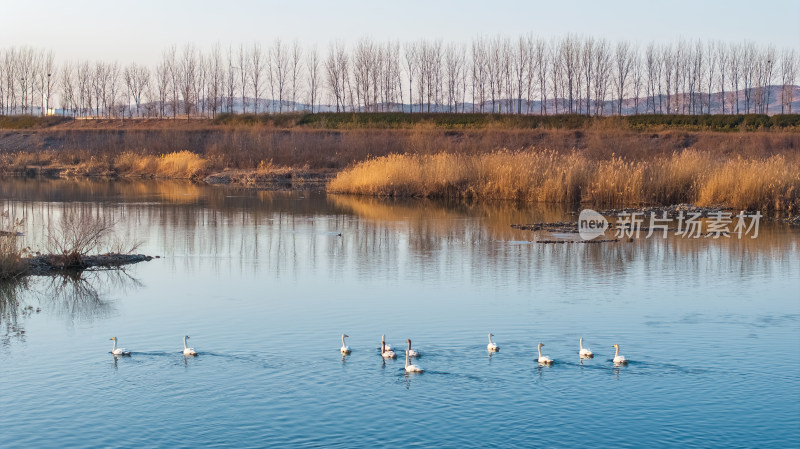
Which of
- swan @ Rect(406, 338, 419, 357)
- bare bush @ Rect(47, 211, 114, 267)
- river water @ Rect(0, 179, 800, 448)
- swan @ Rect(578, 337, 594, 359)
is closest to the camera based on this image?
river water @ Rect(0, 179, 800, 448)

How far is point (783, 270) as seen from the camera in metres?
19.5

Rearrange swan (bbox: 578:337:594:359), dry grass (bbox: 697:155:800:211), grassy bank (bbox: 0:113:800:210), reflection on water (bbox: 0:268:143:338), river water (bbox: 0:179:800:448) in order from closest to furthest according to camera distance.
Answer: river water (bbox: 0:179:800:448) → swan (bbox: 578:337:594:359) → reflection on water (bbox: 0:268:143:338) → dry grass (bbox: 697:155:800:211) → grassy bank (bbox: 0:113:800:210)

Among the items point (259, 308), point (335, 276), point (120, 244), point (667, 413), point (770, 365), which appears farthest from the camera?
point (120, 244)

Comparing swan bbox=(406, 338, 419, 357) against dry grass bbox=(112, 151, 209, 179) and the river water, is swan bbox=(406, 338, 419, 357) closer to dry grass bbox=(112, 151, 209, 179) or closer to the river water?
the river water

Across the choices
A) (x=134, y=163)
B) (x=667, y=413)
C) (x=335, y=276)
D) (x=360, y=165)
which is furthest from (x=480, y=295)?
(x=134, y=163)

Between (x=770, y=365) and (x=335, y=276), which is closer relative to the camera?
(x=770, y=365)

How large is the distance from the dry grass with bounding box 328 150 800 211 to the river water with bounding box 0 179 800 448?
27.6 ft

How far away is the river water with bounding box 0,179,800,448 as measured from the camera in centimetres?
965

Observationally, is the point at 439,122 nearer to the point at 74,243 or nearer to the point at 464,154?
the point at 464,154

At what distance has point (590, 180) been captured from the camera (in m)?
35.0

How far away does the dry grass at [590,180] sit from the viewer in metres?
31.9

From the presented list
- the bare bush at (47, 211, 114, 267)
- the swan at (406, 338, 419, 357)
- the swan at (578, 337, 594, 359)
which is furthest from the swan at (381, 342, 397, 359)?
the bare bush at (47, 211, 114, 267)

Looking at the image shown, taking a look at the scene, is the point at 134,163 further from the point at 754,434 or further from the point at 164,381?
the point at 754,434

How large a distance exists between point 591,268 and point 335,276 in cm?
530
